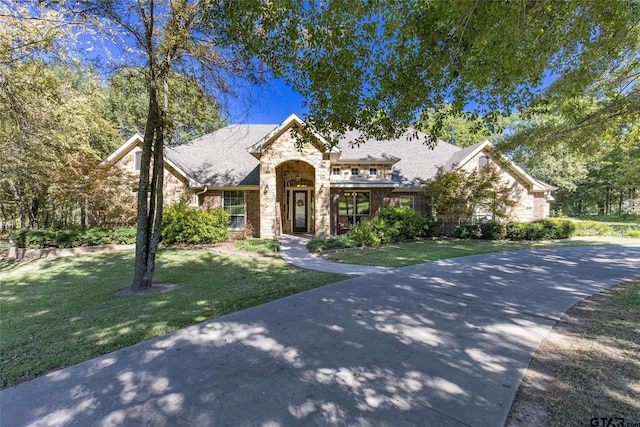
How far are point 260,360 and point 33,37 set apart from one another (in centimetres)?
986

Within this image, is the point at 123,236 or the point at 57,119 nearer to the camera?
the point at 57,119

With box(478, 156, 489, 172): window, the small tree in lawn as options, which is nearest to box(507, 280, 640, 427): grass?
the small tree in lawn

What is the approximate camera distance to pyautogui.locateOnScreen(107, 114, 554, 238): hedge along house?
14477mm

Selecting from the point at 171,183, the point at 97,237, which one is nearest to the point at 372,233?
the point at 171,183

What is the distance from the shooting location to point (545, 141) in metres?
9.61

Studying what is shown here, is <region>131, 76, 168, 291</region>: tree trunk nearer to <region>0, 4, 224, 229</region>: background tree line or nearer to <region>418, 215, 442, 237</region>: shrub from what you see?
<region>0, 4, 224, 229</region>: background tree line

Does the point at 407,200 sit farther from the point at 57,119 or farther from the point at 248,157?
the point at 57,119

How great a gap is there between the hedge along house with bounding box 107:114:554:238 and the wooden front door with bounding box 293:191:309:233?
0.19 feet

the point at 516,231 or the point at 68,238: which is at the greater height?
the point at 68,238

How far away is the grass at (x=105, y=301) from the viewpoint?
150 inches

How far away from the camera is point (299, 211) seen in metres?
17.5

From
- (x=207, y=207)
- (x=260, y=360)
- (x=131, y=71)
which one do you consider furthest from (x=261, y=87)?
(x=207, y=207)

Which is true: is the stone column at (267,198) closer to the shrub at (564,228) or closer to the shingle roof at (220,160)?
the shingle roof at (220,160)

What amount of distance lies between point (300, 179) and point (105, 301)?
39.7ft
